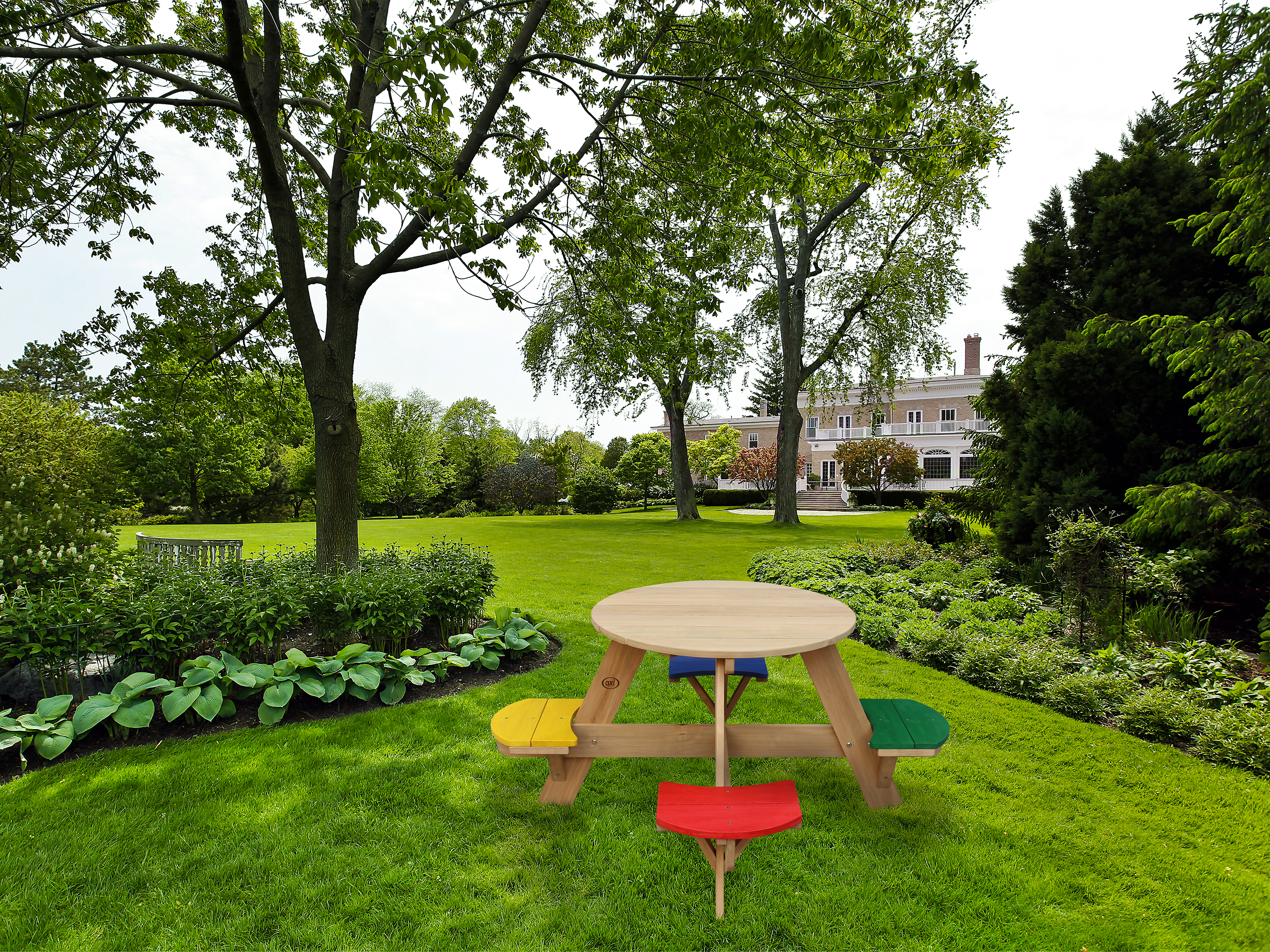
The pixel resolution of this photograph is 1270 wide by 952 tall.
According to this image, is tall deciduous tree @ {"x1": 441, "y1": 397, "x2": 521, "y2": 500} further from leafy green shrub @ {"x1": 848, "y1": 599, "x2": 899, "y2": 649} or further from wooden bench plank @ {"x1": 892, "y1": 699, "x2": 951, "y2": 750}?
wooden bench plank @ {"x1": 892, "y1": 699, "x2": 951, "y2": 750}

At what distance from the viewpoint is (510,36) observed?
23.3 feet

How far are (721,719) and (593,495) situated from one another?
26.8 meters

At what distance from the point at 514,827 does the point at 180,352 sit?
7.18m

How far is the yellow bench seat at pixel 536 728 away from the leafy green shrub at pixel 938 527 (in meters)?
9.57

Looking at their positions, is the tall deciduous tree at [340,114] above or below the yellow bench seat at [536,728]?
above

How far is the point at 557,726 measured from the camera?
289 cm

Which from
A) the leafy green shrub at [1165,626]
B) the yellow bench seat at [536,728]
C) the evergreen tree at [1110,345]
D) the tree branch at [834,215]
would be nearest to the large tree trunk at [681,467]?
the tree branch at [834,215]

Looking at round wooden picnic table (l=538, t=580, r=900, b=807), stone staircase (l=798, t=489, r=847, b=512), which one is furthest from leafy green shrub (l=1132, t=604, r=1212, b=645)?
stone staircase (l=798, t=489, r=847, b=512)

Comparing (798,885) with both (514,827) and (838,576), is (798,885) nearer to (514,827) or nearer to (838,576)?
(514,827)

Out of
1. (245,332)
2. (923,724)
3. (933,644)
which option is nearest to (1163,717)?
(933,644)

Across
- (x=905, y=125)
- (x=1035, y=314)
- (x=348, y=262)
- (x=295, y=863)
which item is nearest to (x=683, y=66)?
(x=905, y=125)

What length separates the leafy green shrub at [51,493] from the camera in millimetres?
4594

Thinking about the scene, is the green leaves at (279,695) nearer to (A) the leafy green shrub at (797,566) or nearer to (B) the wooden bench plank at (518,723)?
(B) the wooden bench plank at (518,723)

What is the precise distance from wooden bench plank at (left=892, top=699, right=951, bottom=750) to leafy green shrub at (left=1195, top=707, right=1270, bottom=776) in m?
2.13
